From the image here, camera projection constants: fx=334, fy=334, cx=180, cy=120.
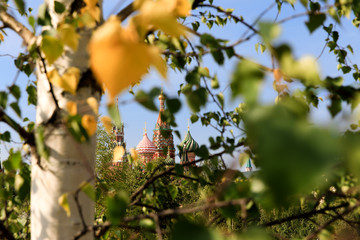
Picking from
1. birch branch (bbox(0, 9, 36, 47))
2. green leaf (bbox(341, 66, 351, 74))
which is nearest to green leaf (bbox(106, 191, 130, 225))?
birch branch (bbox(0, 9, 36, 47))

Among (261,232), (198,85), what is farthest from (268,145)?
(198,85)

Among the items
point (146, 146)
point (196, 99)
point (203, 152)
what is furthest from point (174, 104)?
point (146, 146)

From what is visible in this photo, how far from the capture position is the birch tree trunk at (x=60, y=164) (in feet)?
3.53

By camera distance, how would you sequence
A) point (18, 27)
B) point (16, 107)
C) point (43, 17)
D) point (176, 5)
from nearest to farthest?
point (176, 5) → point (43, 17) → point (16, 107) → point (18, 27)

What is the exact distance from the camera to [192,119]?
1.60 m

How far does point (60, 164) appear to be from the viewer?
1.09 m

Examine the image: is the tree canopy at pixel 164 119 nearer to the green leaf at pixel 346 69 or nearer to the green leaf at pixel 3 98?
the green leaf at pixel 3 98

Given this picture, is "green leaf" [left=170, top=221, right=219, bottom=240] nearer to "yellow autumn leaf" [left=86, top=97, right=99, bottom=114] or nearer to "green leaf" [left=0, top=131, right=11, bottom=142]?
"yellow autumn leaf" [left=86, top=97, right=99, bottom=114]

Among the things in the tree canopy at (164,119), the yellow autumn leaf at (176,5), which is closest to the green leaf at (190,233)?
the tree canopy at (164,119)

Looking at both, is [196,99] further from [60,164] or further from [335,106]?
[60,164]

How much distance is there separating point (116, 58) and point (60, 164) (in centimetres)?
77

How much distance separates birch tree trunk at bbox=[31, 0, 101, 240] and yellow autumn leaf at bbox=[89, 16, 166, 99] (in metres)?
0.64

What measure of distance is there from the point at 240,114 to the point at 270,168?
54.3 inches

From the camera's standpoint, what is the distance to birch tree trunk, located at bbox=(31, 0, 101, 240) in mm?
1076
